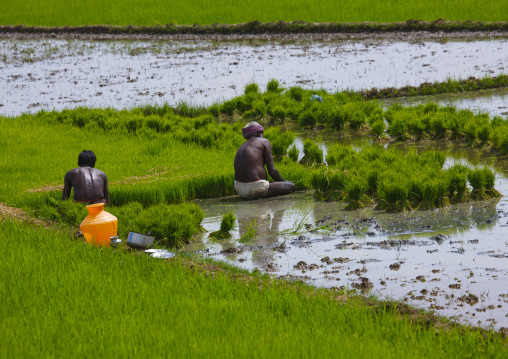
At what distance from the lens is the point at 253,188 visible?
25.6 ft

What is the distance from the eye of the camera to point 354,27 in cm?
2130

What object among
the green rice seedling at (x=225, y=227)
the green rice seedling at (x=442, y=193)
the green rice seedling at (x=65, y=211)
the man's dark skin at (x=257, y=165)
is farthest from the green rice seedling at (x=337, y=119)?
the green rice seedling at (x=65, y=211)

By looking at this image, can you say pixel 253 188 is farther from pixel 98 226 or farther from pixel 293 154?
pixel 98 226

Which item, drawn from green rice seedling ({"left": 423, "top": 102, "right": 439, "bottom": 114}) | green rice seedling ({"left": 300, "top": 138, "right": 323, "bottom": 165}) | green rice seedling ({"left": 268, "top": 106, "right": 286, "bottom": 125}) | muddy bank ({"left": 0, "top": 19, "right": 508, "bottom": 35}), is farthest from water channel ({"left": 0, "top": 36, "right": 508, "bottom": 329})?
green rice seedling ({"left": 300, "top": 138, "right": 323, "bottom": 165})

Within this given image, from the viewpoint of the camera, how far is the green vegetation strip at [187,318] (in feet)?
11.7

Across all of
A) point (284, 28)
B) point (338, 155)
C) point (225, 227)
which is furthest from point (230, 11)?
point (225, 227)

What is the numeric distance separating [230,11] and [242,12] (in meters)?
0.43

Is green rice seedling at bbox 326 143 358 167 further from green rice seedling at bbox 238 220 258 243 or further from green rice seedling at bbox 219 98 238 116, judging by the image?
green rice seedling at bbox 219 98 238 116

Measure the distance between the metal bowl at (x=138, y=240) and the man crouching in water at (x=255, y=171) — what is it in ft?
6.92

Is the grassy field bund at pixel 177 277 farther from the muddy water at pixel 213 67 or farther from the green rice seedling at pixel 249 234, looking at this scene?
the muddy water at pixel 213 67

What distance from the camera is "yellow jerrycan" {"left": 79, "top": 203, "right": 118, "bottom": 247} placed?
5883 millimetres

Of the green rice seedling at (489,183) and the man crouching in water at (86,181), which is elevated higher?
the man crouching in water at (86,181)

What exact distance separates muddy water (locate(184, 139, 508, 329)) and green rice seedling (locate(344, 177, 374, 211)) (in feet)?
0.48

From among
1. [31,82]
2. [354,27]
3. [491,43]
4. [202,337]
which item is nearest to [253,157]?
[202,337]
